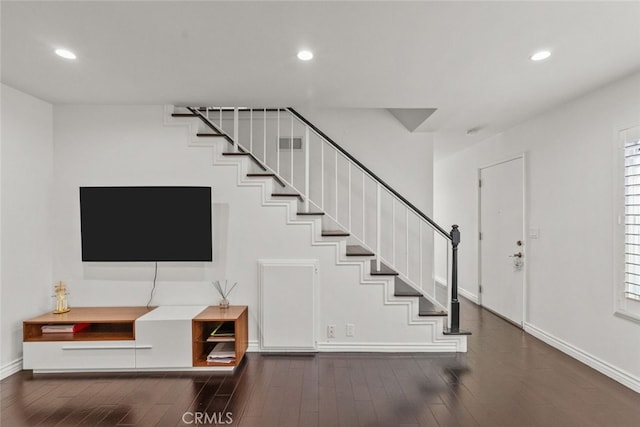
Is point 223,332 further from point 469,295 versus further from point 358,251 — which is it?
point 469,295

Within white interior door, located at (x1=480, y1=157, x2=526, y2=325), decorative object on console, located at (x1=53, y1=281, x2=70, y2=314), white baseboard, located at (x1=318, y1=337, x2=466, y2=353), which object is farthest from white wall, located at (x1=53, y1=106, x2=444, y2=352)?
white interior door, located at (x1=480, y1=157, x2=526, y2=325)

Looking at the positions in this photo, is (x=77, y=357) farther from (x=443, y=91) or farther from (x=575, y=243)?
(x=575, y=243)

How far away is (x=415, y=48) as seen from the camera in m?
2.37

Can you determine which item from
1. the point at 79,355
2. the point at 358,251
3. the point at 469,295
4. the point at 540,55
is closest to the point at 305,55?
the point at 540,55

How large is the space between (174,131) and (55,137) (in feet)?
4.05

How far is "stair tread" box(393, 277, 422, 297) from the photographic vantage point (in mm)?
3588

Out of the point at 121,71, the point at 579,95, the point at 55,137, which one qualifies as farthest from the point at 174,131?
the point at 579,95

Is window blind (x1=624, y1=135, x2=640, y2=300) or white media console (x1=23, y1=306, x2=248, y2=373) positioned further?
white media console (x1=23, y1=306, x2=248, y2=373)

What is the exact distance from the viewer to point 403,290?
3.75 meters

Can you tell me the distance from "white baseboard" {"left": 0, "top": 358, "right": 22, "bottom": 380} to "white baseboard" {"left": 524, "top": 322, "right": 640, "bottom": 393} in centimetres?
530

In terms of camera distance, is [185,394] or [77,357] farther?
[77,357]

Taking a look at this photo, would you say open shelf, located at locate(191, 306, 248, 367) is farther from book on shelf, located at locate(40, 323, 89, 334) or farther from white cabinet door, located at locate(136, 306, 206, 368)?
book on shelf, located at locate(40, 323, 89, 334)

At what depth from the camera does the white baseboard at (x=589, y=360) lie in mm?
2826

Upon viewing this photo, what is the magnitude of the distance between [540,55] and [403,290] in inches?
96.4
